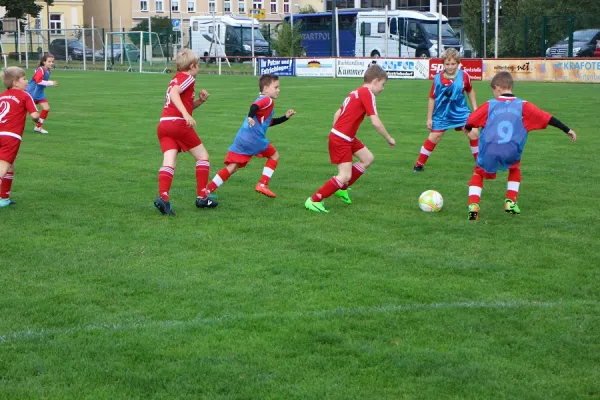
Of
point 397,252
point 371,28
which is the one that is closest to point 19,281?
point 397,252

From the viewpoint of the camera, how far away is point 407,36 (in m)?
45.3

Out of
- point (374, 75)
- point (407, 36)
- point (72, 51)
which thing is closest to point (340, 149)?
point (374, 75)

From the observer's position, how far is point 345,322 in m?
5.48

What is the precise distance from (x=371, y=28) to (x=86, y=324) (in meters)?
43.3

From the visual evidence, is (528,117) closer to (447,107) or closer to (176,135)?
(447,107)

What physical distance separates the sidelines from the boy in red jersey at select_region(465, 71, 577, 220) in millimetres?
2815

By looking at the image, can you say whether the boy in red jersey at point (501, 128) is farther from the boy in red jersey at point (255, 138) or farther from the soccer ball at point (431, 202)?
the boy in red jersey at point (255, 138)

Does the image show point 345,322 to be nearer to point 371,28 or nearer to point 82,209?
point 82,209

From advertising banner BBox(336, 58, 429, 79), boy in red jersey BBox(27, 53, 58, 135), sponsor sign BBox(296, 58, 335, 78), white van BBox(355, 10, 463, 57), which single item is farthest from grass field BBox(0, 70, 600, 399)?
white van BBox(355, 10, 463, 57)

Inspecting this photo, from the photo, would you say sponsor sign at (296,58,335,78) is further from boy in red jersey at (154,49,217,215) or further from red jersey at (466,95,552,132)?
red jersey at (466,95,552,132)

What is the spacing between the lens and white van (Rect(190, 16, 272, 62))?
52.8 meters

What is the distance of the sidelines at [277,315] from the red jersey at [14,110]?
4.72 m

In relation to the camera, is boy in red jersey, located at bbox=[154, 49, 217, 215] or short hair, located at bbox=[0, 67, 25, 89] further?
short hair, located at bbox=[0, 67, 25, 89]

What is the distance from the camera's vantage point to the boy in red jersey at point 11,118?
9461 mm
